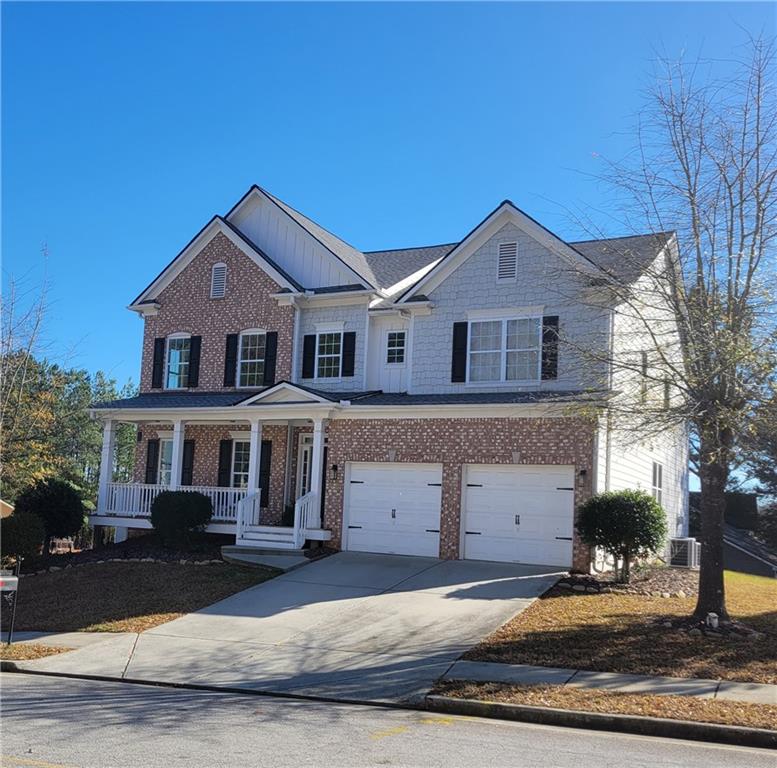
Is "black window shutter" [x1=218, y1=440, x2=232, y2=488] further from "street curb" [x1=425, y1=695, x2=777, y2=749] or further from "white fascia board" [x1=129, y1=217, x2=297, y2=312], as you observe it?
"street curb" [x1=425, y1=695, x2=777, y2=749]

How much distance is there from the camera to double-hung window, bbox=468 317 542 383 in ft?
65.9

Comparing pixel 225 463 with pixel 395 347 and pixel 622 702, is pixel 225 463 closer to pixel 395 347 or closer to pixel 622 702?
pixel 395 347

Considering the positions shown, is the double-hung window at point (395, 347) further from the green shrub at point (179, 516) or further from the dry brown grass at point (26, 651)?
the dry brown grass at point (26, 651)

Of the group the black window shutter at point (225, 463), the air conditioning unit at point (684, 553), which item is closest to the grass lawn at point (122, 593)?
the black window shutter at point (225, 463)

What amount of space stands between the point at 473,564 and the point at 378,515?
2.89 m

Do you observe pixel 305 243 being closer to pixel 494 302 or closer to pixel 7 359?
pixel 494 302

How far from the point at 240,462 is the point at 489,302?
27.9ft

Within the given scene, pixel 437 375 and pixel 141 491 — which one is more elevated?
pixel 437 375

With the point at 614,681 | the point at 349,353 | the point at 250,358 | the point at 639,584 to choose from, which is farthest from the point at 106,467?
the point at 614,681

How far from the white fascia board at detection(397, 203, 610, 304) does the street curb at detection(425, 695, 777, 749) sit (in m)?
12.2

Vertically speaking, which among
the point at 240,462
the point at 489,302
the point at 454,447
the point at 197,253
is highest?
the point at 197,253

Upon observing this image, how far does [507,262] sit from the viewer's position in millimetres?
20734

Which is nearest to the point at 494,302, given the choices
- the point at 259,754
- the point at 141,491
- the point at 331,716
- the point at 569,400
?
the point at 569,400

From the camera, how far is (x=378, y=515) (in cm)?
2027
